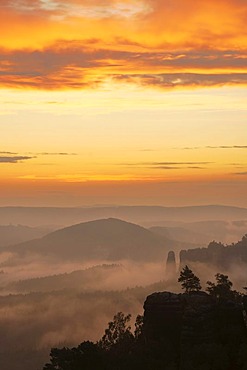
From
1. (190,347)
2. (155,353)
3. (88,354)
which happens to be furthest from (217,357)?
(88,354)

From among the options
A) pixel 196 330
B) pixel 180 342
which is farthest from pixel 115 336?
pixel 196 330

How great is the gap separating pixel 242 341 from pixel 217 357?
24.3 feet

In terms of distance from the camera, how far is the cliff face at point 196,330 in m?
91.2

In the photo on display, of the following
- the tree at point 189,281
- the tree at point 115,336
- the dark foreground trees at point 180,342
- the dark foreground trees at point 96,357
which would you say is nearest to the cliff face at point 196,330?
the dark foreground trees at point 180,342

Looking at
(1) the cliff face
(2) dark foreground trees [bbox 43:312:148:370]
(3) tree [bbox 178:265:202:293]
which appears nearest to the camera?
(1) the cliff face

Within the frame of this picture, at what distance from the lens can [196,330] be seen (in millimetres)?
97750

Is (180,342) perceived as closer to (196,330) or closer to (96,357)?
(196,330)

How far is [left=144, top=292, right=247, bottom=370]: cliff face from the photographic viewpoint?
3593 inches

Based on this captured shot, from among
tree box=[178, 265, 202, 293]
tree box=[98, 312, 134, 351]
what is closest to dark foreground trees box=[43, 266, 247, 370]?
tree box=[98, 312, 134, 351]

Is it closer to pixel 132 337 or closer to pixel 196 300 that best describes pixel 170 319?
pixel 196 300

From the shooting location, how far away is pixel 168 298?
108 m

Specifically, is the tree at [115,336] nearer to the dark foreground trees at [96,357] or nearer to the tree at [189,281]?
the dark foreground trees at [96,357]

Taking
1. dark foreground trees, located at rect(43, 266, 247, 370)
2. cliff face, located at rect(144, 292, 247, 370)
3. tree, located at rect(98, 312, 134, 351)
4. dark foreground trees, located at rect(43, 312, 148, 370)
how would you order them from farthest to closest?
tree, located at rect(98, 312, 134, 351), dark foreground trees, located at rect(43, 312, 148, 370), dark foreground trees, located at rect(43, 266, 247, 370), cliff face, located at rect(144, 292, 247, 370)

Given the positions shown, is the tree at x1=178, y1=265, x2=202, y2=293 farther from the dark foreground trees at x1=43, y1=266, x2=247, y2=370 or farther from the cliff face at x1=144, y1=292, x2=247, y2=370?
the cliff face at x1=144, y1=292, x2=247, y2=370
